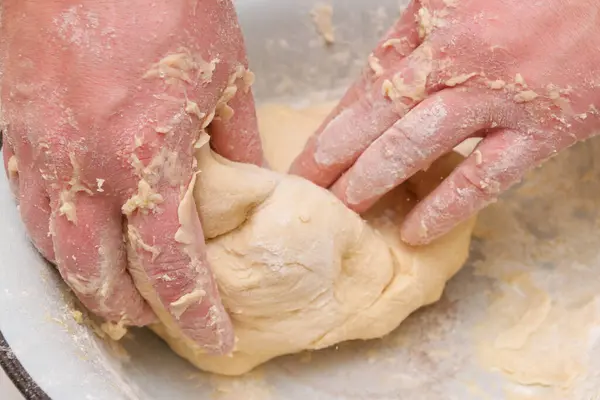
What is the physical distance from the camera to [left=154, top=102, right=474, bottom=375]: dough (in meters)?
0.93

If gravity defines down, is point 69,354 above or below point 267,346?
above

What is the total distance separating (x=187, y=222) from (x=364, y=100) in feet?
1.16

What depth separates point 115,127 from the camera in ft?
2.47

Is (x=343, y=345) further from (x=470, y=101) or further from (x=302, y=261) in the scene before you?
(x=470, y=101)

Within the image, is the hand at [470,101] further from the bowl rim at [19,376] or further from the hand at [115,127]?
the bowl rim at [19,376]

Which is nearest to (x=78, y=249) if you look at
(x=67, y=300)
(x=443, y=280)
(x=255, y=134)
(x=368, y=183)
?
(x=67, y=300)

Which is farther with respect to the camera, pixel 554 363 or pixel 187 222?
pixel 554 363

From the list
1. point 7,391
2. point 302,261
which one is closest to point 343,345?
point 302,261

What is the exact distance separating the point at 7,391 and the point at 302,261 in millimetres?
518

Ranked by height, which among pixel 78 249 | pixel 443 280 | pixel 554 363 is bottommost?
pixel 554 363

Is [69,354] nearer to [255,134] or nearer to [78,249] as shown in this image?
[78,249]

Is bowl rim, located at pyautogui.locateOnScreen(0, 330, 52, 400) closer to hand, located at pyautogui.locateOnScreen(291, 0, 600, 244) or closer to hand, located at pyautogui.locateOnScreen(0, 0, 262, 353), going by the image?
hand, located at pyautogui.locateOnScreen(0, 0, 262, 353)

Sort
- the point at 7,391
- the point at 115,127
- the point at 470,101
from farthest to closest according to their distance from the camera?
the point at 7,391
the point at 470,101
the point at 115,127

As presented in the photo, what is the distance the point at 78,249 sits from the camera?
2.66ft
